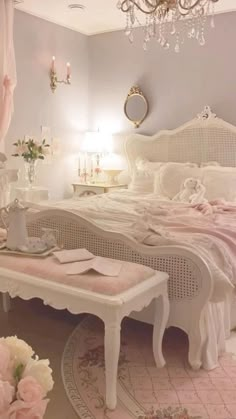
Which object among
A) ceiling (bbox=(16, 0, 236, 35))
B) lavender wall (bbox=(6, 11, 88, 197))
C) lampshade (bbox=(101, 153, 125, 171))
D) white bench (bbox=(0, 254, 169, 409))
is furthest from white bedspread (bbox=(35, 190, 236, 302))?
ceiling (bbox=(16, 0, 236, 35))

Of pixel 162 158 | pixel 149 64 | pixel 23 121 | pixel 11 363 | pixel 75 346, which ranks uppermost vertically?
pixel 149 64

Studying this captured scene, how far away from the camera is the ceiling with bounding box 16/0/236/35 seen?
4281mm

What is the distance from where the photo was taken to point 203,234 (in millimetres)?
2605

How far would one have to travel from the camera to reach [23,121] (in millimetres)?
4672

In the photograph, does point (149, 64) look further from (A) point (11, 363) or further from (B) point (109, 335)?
(A) point (11, 363)

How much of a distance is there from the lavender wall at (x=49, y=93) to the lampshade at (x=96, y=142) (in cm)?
14

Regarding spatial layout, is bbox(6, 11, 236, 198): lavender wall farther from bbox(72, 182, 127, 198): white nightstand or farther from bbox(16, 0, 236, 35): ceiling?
bbox(72, 182, 127, 198): white nightstand

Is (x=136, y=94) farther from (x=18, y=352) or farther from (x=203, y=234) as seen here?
(x=18, y=352)

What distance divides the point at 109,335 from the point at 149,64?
12.7 ft

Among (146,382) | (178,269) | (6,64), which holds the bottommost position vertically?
(146,382)

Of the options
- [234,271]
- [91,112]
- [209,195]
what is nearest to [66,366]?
[234,271]

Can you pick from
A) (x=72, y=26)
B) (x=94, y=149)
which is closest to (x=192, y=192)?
(x=94, y=149)

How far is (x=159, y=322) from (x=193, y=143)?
9.36ft

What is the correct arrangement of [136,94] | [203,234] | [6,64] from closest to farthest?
[203,234], [6,64], [136,94]
